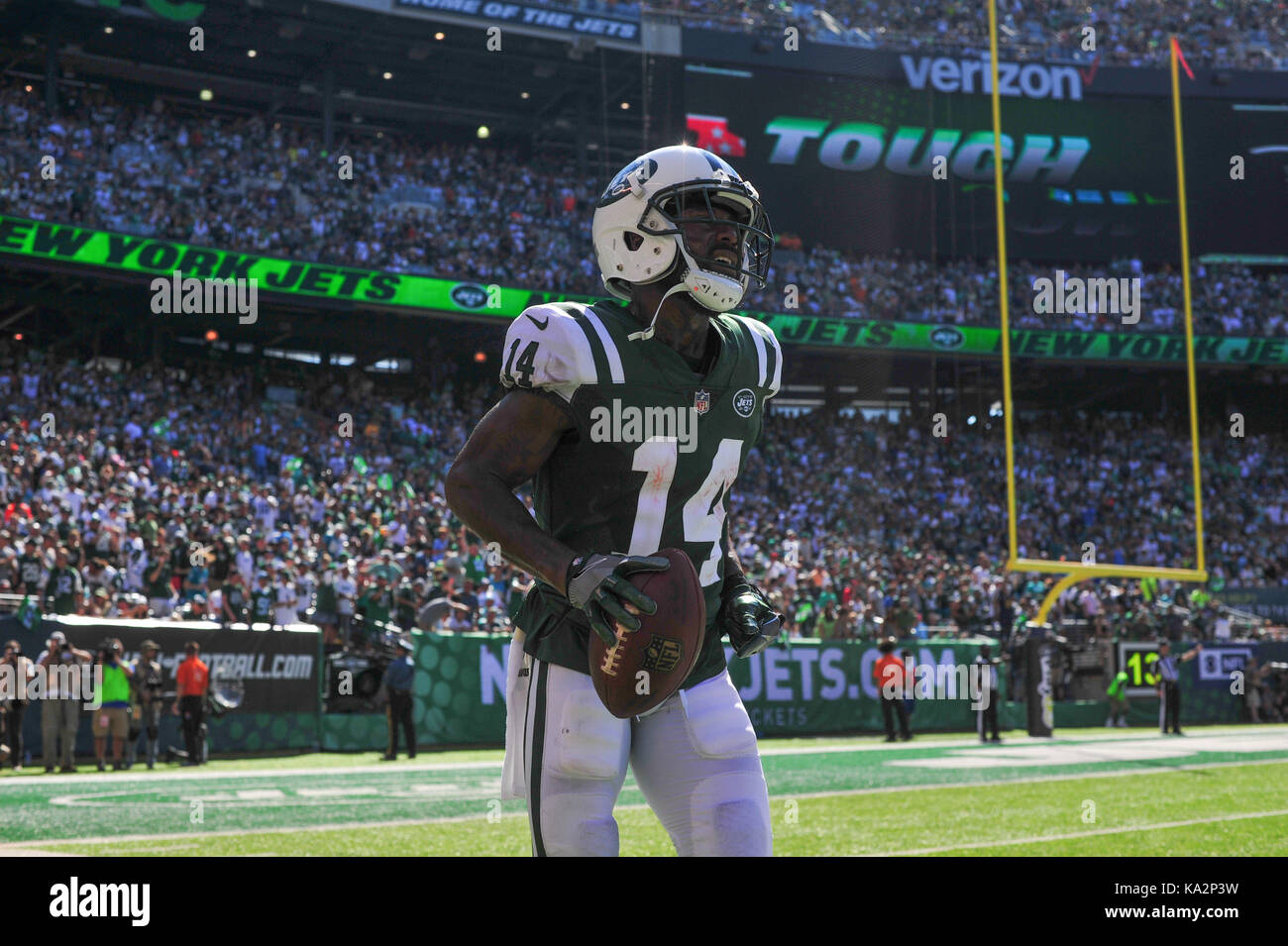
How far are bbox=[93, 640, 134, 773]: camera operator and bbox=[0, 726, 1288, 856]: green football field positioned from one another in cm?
40

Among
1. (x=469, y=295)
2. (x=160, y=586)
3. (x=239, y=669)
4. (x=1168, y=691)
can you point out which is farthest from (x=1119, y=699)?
(x=469, y=295)

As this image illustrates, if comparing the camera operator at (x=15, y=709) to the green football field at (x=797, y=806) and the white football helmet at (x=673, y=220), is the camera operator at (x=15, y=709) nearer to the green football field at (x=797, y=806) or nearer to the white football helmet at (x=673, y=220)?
the green football field at (x=797, y=806)

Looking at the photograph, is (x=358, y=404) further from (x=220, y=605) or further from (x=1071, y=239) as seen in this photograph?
(x=1071, y=239)

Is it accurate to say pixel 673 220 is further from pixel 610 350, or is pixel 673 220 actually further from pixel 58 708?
pixel 58 708

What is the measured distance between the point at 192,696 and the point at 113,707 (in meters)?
0.77

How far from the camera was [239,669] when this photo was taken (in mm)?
14758

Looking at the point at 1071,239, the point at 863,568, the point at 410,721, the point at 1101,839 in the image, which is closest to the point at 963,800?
the point at 1101,839

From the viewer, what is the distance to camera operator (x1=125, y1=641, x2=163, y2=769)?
13.4m

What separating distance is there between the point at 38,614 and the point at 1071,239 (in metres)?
26.5

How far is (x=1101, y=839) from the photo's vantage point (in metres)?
7.11

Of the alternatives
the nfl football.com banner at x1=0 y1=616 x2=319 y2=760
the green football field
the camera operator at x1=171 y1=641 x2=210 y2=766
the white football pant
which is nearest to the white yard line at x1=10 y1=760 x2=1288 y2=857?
the green football field

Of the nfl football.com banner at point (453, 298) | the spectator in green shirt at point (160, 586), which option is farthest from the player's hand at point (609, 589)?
the nfl football.com banner at point (453, 298)

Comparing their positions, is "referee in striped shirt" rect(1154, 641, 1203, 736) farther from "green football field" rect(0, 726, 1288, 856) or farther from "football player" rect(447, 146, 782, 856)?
"football player" rect(447, 146, 782, 856)

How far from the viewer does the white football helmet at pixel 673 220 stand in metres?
2.94
